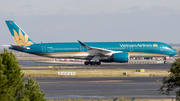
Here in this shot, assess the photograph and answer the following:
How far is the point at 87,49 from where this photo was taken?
56.2 m

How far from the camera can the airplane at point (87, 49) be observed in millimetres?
56000

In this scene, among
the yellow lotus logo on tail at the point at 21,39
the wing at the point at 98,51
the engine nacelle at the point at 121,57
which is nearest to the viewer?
the engine nacelle at the point at 121,57

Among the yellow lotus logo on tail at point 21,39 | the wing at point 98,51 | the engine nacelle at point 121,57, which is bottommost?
the engine nacelle at point 121,57

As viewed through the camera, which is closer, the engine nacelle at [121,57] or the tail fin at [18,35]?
the engine nacelle at [121,57]

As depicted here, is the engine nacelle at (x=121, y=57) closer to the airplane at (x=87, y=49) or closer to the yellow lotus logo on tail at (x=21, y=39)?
the airplane at (x=87, y=49)

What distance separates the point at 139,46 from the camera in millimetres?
56375

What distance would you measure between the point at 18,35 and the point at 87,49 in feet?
49.0

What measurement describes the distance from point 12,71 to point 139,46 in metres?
46.7

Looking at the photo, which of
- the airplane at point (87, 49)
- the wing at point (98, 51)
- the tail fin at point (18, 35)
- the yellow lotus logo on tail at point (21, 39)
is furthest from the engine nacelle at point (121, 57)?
the yellow lotus logo on tail at point (21, 39)

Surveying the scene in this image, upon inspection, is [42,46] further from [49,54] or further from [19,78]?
[19,78]

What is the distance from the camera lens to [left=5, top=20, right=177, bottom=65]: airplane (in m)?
56.0

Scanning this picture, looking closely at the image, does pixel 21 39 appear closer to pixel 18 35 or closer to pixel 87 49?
pixel 18 35

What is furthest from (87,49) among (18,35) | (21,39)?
(18,35)

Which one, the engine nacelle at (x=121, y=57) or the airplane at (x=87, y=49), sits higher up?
the airplane at (x=87, y=49)
